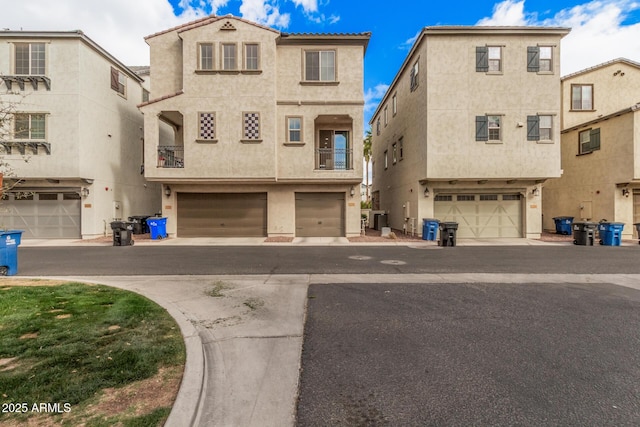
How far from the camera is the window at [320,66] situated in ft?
50.9

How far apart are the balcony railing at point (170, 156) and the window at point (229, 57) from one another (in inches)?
199

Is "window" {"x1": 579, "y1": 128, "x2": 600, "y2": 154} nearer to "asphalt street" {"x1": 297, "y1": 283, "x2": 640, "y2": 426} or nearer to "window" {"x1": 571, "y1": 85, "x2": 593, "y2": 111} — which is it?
"window" {"x1": 571, "y1": 85, "x2": 593, "y2": 111}

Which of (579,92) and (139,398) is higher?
(579,92)

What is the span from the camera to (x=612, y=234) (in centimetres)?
1364

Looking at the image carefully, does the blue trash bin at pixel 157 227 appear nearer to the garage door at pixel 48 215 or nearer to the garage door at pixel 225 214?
the garage door at pixel 225 214

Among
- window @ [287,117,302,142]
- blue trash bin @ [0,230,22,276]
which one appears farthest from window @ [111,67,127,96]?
blue trash bin @ [0,230,22,276]

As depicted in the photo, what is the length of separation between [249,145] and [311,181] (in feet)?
12.2

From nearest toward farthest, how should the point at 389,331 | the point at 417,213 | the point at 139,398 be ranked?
the point at 139,398
the point at 389,331
the point at 417,213

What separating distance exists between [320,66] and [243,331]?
14.9 meters

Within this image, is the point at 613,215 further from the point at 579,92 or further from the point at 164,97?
the point at 164,97

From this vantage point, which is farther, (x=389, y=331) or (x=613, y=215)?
(x=613, y=215)

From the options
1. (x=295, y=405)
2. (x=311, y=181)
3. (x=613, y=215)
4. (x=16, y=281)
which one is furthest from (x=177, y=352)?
(x=613, y=215)

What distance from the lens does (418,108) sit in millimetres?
16641

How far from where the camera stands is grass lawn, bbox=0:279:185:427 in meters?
2.42
